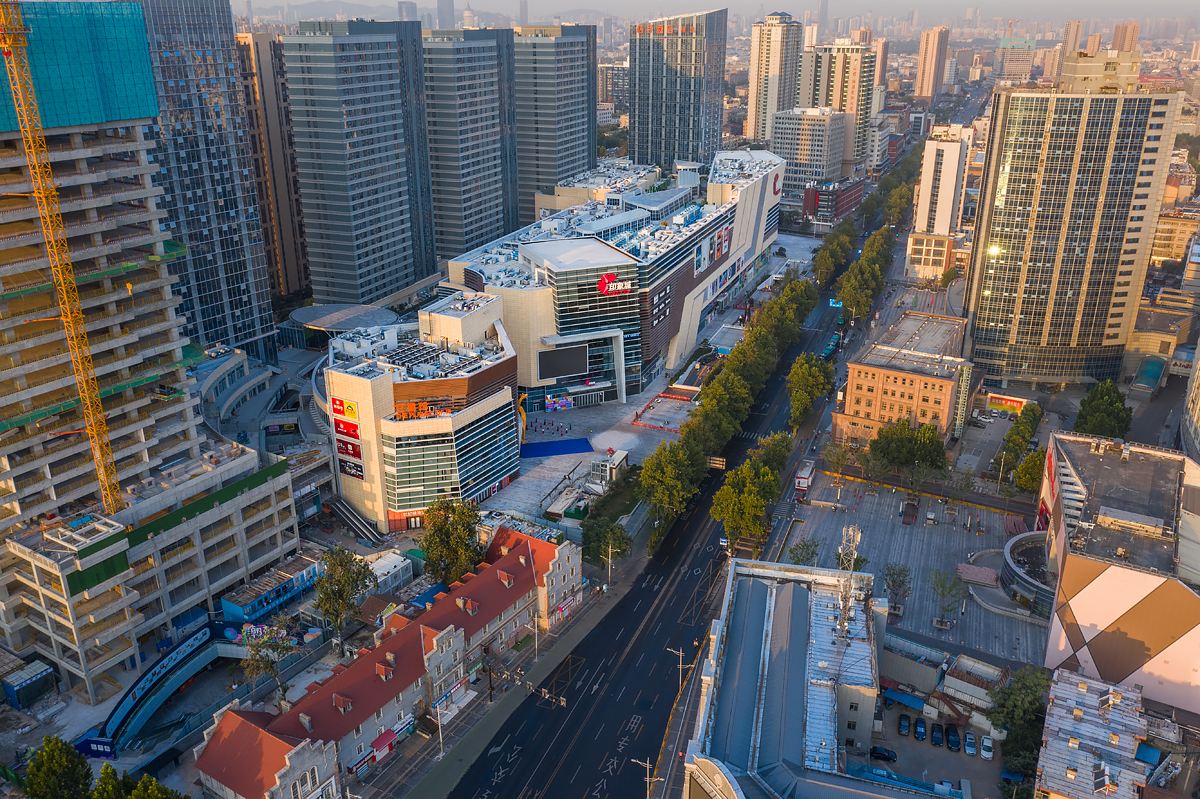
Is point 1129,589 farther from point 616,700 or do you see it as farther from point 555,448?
point 555,448

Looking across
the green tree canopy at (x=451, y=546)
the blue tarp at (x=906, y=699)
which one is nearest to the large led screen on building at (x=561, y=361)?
the green tree canopy at (x=451, y=546)

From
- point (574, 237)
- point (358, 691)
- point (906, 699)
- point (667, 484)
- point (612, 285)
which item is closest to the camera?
point (358, 691)

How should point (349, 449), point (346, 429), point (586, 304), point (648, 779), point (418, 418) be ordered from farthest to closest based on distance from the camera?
point (586, 304) < point (349, 449) < point (346, 429) < point (418, 418) < point (648, 779)

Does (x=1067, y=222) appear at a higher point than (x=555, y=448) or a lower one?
higher

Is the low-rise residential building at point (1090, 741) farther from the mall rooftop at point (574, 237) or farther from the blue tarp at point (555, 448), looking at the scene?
the mall rooftop at point (574, 237)

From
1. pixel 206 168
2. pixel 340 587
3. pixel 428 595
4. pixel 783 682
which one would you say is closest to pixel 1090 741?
pixel 783 682

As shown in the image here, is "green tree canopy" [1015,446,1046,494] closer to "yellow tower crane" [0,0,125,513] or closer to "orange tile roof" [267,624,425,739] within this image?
"orange tile roof" [267,624,425,739]
